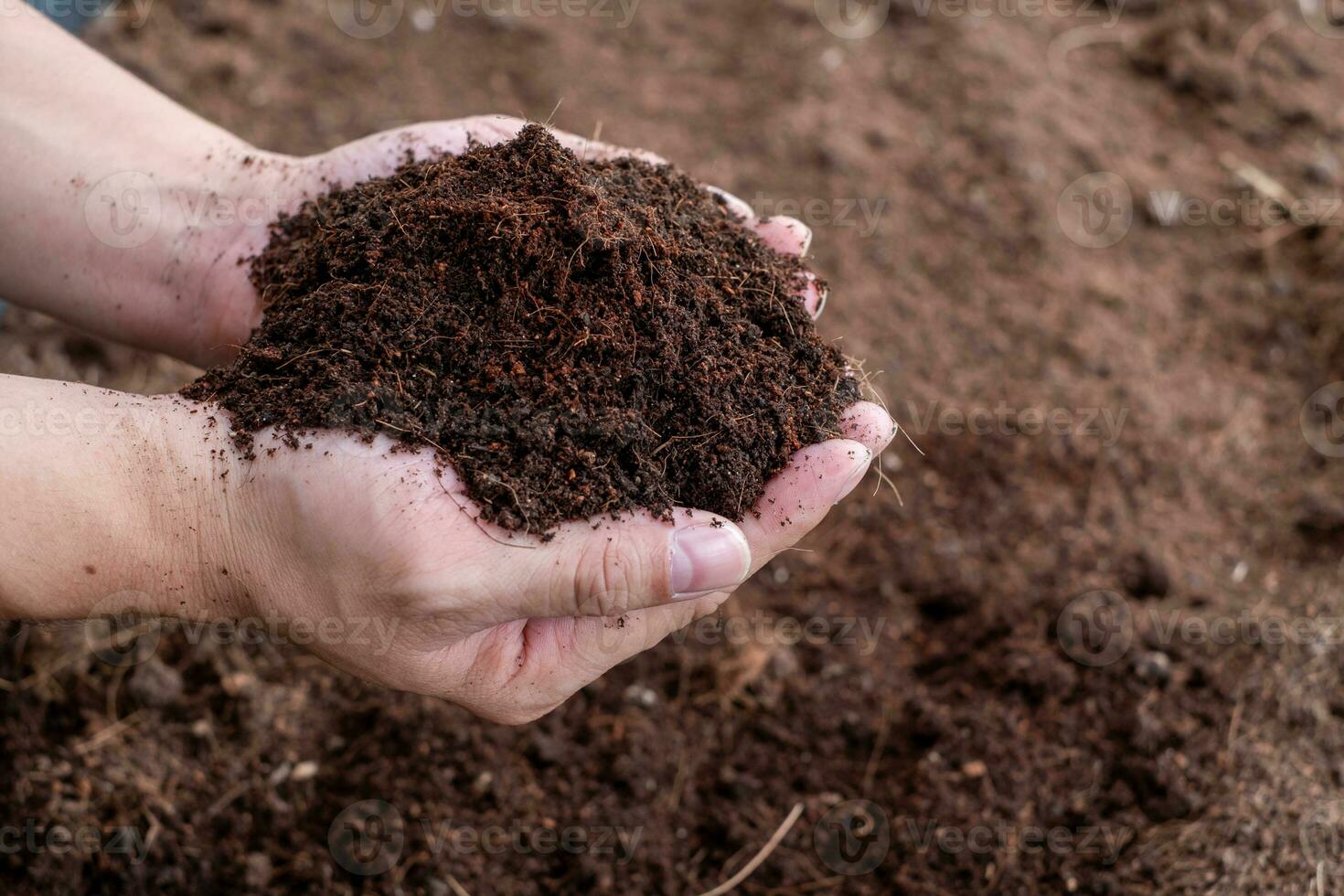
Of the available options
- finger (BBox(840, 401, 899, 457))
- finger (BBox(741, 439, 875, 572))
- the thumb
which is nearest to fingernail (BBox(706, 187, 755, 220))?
finger (BBox(840, 401, 899, 457))

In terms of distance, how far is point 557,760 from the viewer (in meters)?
2.52

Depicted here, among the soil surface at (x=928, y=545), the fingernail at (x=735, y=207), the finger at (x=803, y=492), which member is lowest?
the soil surface at (x=928, y=545)

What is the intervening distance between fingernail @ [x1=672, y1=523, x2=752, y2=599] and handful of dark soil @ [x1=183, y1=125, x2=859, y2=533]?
0.11m

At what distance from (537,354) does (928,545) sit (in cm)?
172

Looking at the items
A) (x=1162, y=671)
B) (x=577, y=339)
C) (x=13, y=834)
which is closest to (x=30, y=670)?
(x=13, y=834)

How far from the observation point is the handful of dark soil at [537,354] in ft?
5.71

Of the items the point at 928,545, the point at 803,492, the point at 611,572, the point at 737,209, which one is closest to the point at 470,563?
the point at 611,572

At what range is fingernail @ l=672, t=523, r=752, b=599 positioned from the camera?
1.67 m

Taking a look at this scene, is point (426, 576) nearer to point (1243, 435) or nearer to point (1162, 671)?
point (1162, 671)

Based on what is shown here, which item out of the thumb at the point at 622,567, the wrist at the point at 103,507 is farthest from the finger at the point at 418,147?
the thumb at the point at 622,567

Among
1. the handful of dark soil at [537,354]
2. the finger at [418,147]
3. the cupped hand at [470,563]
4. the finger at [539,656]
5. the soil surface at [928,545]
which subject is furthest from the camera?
the soil surface at [928,545]

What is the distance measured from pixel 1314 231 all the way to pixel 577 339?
367cm

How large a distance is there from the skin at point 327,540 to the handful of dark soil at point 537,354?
61mm

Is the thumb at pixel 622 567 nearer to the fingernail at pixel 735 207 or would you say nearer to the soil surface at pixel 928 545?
the fingernail at pixel 735 207
